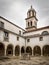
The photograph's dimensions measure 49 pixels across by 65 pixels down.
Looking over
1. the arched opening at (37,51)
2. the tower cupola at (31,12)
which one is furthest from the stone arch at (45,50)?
the tower cupola at (31,12)

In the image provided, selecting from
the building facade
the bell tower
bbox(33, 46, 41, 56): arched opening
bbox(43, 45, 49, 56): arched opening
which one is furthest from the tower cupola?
bbox(43, 45, 49, 56): arched opening

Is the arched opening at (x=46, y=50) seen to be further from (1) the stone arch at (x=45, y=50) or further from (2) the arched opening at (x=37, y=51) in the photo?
(2) the arched opening at (x=37, y=51)

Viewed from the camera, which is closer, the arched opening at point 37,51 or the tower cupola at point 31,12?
the arched opening at point 37,51

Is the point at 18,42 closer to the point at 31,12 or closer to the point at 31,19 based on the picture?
the point at 31,19

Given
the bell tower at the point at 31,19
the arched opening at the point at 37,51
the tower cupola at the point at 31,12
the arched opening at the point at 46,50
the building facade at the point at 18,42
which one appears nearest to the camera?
the building facade at the point at 18,42

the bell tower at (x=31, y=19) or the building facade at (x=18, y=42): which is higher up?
the bell tower at (x=31, y=19)

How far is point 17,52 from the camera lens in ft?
79.3

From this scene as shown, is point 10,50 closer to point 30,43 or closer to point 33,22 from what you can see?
point 30,43

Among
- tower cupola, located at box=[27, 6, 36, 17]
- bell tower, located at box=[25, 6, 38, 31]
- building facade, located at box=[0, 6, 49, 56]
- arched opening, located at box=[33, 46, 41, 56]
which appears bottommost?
arched opening, located at box=[33, 46, 41, 56]

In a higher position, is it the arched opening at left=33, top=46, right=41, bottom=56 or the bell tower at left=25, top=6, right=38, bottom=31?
the bell tower at left=25, top=6, right=38, bottom=31

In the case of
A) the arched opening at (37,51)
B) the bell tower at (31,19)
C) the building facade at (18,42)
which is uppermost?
the bell tower at (31,19)

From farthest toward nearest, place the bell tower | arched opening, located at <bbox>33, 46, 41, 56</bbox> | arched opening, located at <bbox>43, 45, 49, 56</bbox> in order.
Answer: the bell tower
arched opening, located at <bbox>33, 46, 41, 56</bbox>
arched opening, located at <bbox>43, 45, 49, 56</bbox>

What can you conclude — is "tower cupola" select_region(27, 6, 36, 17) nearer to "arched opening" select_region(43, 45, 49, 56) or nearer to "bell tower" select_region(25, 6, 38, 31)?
"bell tower" select_region(25, 6, 38, 31)

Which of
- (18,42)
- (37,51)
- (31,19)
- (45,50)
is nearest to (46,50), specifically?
(45,50)
